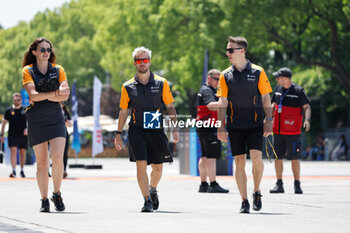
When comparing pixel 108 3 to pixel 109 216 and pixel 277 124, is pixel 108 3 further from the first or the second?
pixel 109 216

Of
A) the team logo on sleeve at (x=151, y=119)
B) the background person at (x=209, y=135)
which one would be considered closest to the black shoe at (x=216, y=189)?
the background person at (x=209, y=135)

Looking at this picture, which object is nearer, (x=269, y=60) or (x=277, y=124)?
(x=277, y=124)

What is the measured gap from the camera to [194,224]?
27.6ft

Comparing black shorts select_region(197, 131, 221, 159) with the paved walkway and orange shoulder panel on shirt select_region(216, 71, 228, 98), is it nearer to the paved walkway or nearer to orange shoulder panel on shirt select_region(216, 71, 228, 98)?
the paved walkway

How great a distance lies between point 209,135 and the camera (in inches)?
551

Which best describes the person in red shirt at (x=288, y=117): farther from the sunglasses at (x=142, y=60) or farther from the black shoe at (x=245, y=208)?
the sunglasses at (x=142, y=60)

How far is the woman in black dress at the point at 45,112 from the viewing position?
32.9 ft

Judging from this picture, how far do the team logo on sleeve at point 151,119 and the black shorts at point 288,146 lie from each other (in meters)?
4.08

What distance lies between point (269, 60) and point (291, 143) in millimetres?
34842

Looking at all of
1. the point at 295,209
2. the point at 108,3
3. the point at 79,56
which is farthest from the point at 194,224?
the point at 79,56

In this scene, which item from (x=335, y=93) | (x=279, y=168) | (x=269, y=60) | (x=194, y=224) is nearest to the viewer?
(x=194, y=224)

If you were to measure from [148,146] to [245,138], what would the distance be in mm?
1133

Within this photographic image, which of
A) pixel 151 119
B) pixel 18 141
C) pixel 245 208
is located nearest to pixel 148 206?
pixel 151 119

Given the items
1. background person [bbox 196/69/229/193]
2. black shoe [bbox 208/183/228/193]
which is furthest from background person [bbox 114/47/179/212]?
black shoe [bbox 208/183/228/193]
